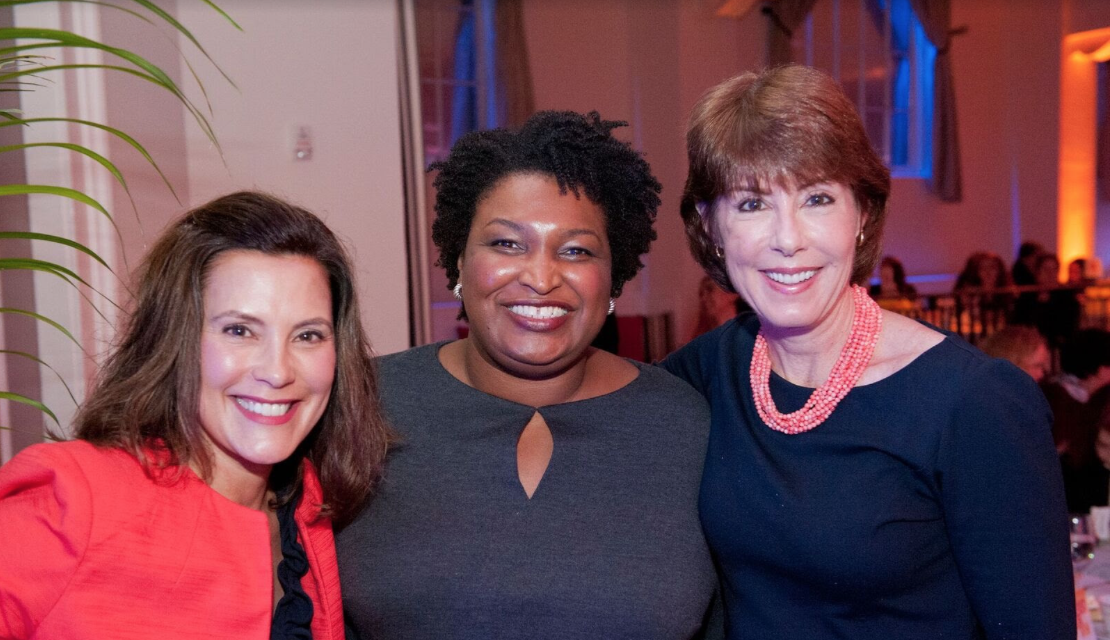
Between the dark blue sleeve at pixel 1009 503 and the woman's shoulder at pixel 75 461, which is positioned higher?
the woman's shoulder at pixel 75 461

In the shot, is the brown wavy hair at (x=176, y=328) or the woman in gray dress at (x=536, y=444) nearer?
the brown wavy hair at (x=176, y=328)

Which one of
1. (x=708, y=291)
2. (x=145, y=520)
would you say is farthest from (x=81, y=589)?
(x=708, y=291)

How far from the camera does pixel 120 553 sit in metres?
1.27

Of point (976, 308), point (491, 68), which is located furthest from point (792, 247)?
point (976, 308)

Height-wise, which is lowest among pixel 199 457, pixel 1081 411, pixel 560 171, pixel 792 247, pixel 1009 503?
pixel 1081 411

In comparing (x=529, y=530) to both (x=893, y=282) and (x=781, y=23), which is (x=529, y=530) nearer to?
(x=893, y=282)

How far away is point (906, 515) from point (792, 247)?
1.57ft

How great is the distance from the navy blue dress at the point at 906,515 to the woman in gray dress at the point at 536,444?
0.40 ft

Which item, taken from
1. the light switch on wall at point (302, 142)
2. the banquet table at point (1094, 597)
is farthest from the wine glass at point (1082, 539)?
the light switch on wall at point (302, 142)

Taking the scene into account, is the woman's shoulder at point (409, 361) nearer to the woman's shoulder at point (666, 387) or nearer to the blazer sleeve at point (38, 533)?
the woman's shoulder at point (666, 387)

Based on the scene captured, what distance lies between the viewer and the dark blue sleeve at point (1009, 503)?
1449mm

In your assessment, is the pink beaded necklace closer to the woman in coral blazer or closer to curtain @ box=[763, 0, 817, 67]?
the woman in coral blazer

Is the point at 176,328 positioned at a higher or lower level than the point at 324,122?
lower

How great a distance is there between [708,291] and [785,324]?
15.4 feet
